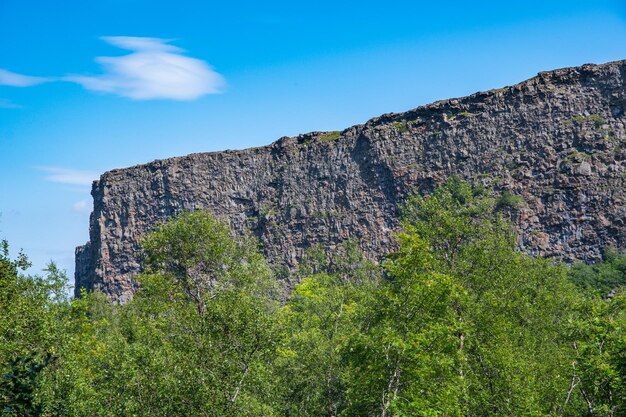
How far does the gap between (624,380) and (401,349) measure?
7.70 metres

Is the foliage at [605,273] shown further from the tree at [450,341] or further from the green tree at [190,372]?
the green tree at [190,372]

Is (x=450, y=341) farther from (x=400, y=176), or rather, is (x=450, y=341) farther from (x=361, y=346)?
(x=400, y=176)

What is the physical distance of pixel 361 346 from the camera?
24.6 metres

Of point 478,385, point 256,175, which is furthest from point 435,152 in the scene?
point 478,385

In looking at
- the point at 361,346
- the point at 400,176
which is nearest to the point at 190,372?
the point at 361,346

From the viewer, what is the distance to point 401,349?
23141 mm

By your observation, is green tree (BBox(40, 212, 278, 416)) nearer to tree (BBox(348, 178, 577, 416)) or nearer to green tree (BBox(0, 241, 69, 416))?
green tree (BBox(0, 241, 69, 416))

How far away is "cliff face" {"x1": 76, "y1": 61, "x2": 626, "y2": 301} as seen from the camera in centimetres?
11000

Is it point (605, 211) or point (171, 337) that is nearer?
point (171, 337)

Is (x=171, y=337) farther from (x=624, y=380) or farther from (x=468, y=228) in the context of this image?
(x=624, y=380)

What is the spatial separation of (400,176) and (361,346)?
107 metres

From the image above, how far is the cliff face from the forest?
81478 millimetres

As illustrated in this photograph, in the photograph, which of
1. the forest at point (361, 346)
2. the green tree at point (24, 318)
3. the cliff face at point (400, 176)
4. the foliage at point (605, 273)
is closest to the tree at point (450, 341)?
the forest at point (361, 346)

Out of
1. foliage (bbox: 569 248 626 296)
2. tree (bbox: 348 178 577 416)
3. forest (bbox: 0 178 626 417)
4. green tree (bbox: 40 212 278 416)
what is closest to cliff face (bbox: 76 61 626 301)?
foliage (bbox: 569 248 626 296)
